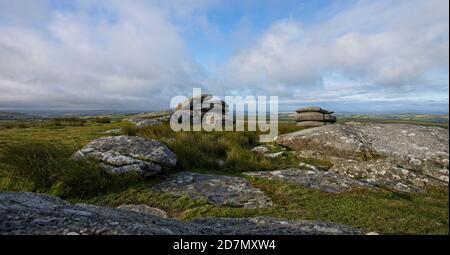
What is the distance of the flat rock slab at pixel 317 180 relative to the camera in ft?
24.3

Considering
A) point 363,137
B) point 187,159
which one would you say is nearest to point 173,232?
point 187,159

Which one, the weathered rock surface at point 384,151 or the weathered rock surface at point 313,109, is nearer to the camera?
the weathered rock surface at point 384,151

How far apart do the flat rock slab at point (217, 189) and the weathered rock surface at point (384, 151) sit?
4025 mm

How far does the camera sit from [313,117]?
20.4 m

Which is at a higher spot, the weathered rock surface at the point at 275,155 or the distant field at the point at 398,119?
the distant field at the point at 398,119

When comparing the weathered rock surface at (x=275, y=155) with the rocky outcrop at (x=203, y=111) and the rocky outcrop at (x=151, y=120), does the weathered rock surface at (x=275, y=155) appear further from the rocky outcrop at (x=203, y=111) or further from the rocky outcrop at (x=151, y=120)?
the rocky outcrop at (x=203, y=111)

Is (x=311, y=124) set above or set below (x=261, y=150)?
above

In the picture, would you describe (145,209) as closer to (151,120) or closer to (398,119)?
(151,120)

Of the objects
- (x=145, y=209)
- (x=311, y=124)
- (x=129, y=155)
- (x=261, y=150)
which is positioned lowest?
(x=145, y=209)

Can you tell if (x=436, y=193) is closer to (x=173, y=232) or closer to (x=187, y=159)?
(x=187, y=159)

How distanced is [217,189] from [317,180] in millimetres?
2933

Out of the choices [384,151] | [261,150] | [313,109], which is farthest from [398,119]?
[261,150]

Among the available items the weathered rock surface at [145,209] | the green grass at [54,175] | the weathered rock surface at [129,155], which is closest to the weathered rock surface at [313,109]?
the weathered rock surface at [129,155]
